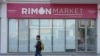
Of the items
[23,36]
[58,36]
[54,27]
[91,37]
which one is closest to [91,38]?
[91,37]

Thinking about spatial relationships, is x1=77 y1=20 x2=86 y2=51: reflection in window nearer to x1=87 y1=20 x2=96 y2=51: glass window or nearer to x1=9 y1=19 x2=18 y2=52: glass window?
x1=87 y1=20 x2=96 y2=51: glass window

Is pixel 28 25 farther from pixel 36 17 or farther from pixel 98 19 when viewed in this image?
pixel 98 19

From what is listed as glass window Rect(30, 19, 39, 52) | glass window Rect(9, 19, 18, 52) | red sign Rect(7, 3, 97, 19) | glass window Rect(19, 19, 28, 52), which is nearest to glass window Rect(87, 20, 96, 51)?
red sign Rect(7, 3, 97, 19)

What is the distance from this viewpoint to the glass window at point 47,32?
26.2 meters

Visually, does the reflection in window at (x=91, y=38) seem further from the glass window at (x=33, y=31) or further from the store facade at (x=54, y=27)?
the glass window at (x=33, y=31)

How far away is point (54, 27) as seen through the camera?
2619cm

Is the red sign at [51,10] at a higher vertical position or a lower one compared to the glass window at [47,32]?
higher

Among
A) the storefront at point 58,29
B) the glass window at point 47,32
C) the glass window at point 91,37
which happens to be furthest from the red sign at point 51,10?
the glass window at point 91,37

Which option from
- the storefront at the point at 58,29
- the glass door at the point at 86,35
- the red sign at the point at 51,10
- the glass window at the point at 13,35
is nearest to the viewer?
the red sign at the point at 51,10

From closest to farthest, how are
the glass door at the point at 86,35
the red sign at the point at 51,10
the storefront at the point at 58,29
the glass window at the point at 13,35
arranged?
the red sign at the point at 51,10
the storefront at the point at 58,29
the glass window at the point at 13,35
the glass door at the point at 86,35

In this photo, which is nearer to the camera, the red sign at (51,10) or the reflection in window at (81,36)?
the red sign at (51,10)

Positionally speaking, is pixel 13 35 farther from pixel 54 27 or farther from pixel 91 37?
pixel 91 37

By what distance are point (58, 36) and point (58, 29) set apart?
1.93 feet

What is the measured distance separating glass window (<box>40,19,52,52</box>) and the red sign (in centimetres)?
69
